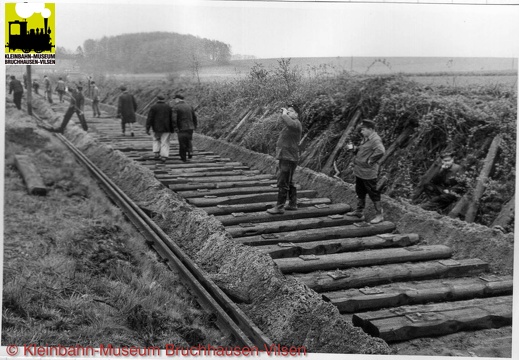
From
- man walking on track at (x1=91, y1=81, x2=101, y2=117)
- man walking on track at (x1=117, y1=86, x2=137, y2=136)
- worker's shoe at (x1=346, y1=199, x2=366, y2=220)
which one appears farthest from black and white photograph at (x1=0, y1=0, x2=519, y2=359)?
man walking on track at (x1=117, y1=86, x2=137, y2=136)

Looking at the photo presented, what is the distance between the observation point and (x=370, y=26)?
5730 millimetres

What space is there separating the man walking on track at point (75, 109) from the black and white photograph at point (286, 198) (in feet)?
3.66

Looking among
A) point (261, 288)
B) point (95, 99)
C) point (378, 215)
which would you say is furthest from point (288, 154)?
point (95, 99)

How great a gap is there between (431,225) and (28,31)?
481cm

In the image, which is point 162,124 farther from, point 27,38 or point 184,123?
→ point 27,38

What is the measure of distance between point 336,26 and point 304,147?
1889mm

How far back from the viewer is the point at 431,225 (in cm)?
630

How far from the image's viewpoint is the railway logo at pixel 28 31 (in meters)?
5.68

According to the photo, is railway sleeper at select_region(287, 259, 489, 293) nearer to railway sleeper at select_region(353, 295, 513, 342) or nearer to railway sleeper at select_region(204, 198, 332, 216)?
railway sleeper at select_region(353, 295, 513, 342)

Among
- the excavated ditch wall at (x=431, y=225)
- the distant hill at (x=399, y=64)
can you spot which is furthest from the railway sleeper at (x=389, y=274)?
the distant hill at (x=399, y=64)

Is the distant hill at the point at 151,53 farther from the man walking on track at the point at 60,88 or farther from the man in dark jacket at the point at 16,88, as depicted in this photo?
the man in dark jacket at the point at 16,88

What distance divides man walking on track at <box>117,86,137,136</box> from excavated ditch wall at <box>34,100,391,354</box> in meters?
3.12

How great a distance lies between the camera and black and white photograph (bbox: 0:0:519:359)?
193 inches

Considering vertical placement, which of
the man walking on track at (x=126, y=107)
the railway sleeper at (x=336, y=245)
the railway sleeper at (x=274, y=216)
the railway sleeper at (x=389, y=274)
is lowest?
the railway sleeper at (x=389, y=274)
